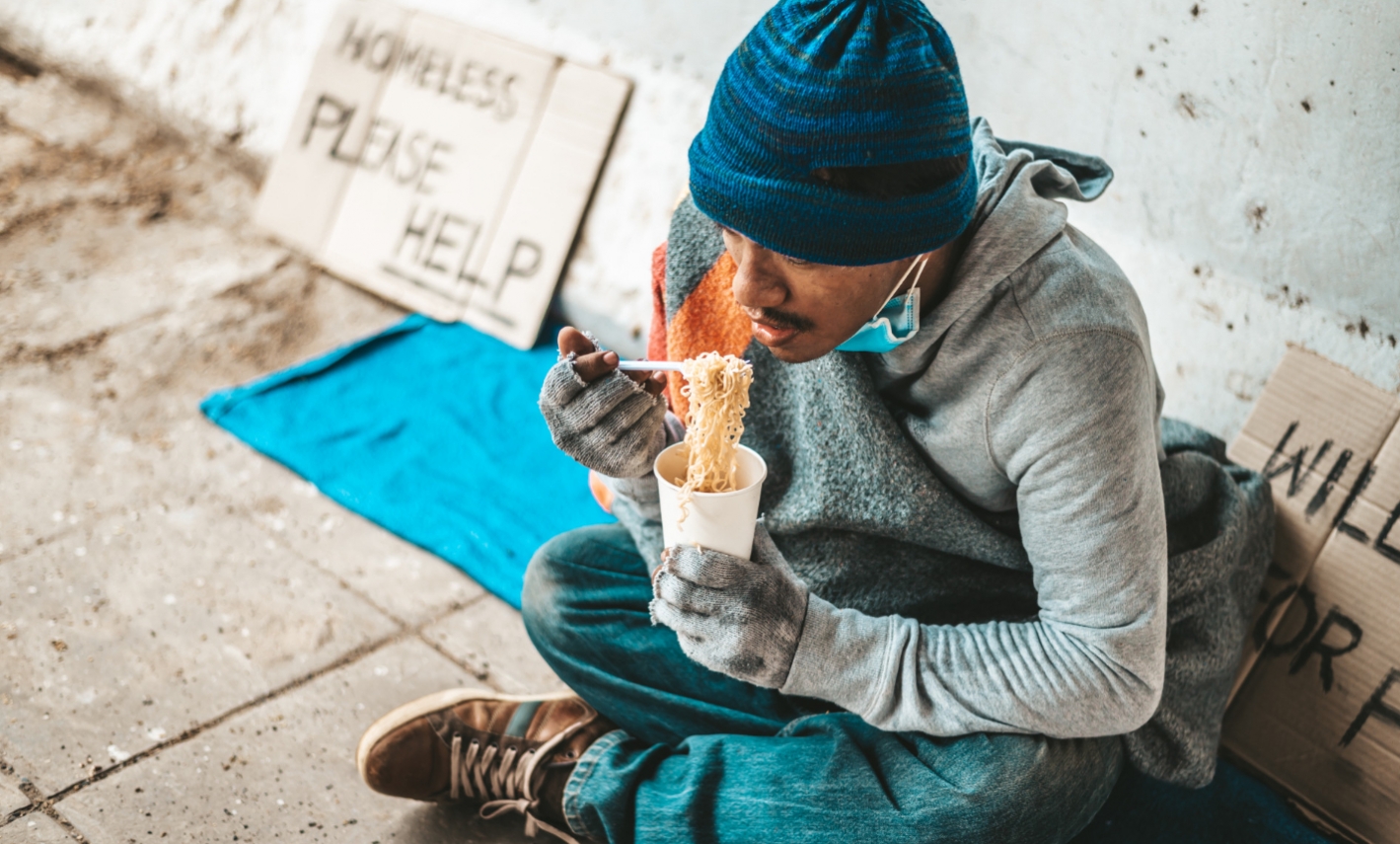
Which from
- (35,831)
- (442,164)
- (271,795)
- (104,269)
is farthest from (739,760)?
(104,269)

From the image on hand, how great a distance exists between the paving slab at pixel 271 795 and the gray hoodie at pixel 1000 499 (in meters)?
0.79

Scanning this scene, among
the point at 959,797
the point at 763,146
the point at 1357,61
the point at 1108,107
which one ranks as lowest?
the point at 959,797

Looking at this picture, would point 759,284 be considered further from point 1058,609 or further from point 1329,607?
point 1329,607

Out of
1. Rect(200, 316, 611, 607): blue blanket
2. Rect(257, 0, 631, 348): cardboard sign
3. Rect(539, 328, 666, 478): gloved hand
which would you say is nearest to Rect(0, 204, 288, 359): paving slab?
Rect(257, 0, 631, 348): cardboard sign

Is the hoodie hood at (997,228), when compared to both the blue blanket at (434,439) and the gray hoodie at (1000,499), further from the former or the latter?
the blue blanket at (434,439)

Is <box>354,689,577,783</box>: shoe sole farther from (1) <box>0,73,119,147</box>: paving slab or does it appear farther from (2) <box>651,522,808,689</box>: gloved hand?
(1) <box>0,73,119,147</box>: paving slab

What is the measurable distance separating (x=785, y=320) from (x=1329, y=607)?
1.38m

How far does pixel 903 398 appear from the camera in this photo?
5.66 ft

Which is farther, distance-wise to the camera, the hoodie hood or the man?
the hoodie hood

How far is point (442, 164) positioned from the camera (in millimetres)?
3715

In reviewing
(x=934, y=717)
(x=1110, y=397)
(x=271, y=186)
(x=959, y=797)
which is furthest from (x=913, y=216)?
(x=271, y=186)

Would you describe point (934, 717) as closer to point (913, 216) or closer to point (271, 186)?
point (913, 216)

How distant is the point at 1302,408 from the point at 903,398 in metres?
1.02

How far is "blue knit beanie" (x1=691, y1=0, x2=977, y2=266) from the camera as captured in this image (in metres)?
1.30
